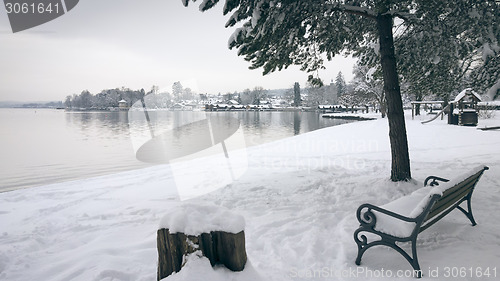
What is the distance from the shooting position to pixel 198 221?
8.05 feet

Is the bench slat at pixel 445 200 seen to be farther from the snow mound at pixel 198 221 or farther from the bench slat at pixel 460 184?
the snow mound at pixel 198 221

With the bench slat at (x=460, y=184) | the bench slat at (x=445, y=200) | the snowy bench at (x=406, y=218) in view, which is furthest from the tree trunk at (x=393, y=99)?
the snowy bench at (x=406, y=218)

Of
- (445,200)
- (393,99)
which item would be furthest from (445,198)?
(393,99)

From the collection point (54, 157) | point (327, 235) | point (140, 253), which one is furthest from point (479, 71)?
point (54, 157)

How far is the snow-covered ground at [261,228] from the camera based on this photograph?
11.1 ft

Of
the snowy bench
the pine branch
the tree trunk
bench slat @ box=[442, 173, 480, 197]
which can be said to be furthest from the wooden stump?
the tree trunk

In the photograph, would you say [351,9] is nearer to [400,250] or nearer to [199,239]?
[400,250]

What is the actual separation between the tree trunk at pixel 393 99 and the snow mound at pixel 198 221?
525cm

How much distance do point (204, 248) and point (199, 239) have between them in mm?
98

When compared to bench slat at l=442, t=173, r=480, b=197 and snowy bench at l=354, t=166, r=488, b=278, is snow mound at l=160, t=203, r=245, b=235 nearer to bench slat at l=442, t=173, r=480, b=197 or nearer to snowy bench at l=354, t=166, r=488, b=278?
snowy bench at l=354, t=166, r=488, b=278

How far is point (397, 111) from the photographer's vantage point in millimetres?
6289

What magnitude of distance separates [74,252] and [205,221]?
9.17 ft

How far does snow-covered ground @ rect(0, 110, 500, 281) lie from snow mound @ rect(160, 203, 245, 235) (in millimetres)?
264

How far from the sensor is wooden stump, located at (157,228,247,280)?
7.90 ft
